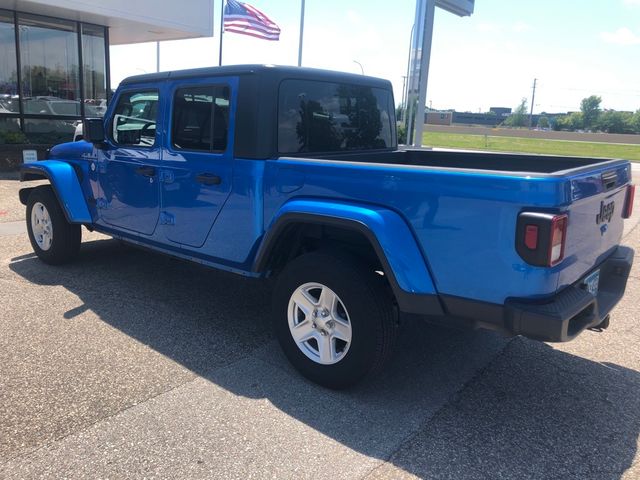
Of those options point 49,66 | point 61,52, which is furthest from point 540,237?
point 61,52

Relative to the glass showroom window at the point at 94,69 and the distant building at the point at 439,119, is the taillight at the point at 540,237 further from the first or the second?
the distant building at the point at 439,119

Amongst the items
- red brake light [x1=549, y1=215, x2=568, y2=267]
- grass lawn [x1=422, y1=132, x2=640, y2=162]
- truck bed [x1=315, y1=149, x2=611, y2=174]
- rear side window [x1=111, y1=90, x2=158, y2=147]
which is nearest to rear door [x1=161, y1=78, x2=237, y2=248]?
rear side window [x1=111, y1=90, x2=158, y2=147]

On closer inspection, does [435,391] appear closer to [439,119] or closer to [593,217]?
[593,217]

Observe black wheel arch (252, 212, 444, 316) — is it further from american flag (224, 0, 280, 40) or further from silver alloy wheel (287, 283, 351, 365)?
american flag (224, 0, 280, 40)

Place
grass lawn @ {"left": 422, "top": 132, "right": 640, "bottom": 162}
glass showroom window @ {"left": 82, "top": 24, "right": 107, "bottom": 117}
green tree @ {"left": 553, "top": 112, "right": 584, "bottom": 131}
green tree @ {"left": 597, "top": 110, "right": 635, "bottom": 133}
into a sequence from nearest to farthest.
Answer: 1. glass showroom window @ {"left": 82, "top": 24, "right": 107, "bottom": 117}
2. grass lawn @ {"left": 422, "top": 132, "right": 640, "bottom": 162}
3. green tree @ {"left": 597, "top": 110, "right": 635, "bottom": 133}
4. green tree @ {"left": 553, "top": 112, "right": 584, "bottom": 131}

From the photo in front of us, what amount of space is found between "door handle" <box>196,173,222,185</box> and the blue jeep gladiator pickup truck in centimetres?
1

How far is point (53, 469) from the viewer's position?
98.8 inches

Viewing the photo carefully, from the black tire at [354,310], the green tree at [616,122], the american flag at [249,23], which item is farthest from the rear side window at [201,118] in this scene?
the green tree at [616,122]

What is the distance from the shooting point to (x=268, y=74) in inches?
142

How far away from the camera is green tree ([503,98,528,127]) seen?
400 ft

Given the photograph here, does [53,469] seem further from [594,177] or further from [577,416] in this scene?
[594,177]

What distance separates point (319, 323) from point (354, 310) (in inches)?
13.2

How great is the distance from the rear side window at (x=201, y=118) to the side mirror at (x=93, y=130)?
1.00 meters

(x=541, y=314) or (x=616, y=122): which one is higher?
(x=616, y=122)
